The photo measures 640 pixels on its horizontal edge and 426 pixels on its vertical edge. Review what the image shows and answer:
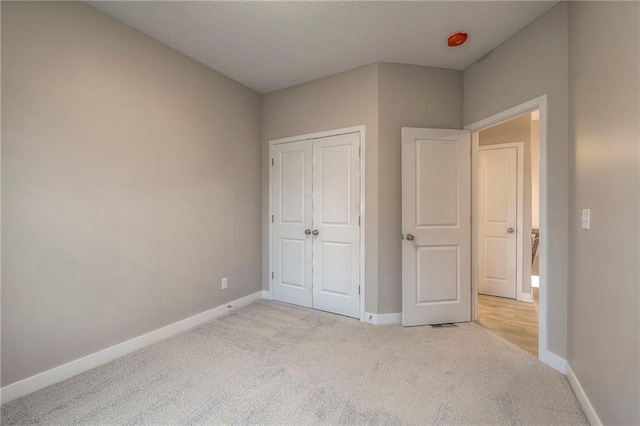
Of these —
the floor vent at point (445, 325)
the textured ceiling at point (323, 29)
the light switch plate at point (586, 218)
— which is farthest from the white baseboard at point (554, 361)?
the textured ceiling at point (323, 29)

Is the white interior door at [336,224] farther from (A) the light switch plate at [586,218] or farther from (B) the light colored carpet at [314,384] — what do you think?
(A) the light switch plate at [586,218]

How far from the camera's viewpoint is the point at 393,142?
2787 mm

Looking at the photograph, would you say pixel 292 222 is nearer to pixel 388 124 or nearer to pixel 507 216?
pixel 388 124

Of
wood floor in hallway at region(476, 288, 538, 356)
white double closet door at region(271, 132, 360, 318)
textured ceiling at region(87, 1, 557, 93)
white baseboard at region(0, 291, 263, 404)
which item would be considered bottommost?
wood floor in hallway at region(476, 288, 538, 356)

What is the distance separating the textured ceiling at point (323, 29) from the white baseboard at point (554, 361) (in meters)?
2.55

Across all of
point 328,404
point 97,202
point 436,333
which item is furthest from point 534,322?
point 97,202

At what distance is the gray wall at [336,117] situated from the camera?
2.79 metres

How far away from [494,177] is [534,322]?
6.04 feet

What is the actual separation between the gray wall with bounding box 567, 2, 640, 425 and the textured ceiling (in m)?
A: 0.63

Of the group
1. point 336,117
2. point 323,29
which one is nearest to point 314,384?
point 336,117

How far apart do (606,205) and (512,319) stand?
2.03 m

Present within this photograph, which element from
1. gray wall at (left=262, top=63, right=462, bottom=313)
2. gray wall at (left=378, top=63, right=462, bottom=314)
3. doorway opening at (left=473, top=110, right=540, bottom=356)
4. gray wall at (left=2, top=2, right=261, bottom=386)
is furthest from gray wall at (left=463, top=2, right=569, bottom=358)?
gray wall at (left=2, top=2, right=261, bottom=386)

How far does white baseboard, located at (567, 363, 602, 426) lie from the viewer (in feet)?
4.66

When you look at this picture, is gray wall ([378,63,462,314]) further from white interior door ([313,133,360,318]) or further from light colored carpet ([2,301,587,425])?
light colored carpet ([2,301,587,425])
